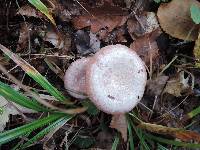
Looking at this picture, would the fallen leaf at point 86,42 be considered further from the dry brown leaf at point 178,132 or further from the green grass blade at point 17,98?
the dry brown leaf at point 178,132

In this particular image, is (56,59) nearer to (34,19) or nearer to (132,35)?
(34,19)

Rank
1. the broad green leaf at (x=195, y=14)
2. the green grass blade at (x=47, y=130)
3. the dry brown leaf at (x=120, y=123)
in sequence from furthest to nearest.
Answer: the broad green leaf at (x=195, y=14) → the dry brown leaf at (x=120, y=123) → the green grass blade at (x=47, y=130)

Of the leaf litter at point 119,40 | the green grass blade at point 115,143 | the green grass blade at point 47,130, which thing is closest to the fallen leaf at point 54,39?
the leaf litter at point 119,40

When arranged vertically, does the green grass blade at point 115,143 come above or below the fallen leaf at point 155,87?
below

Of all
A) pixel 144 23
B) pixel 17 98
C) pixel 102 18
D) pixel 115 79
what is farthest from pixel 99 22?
pixel 17 98

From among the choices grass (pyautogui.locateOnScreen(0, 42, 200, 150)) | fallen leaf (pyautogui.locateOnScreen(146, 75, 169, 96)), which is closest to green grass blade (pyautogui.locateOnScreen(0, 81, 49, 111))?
grass (pyautogui.locateOnScreen(0, 42, 200, 150))

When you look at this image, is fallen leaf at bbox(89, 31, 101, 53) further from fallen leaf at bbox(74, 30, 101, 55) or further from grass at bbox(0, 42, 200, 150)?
grass at bbox(0, 42, 200, 150)

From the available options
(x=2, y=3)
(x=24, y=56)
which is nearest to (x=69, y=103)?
(x=24, y=56)
